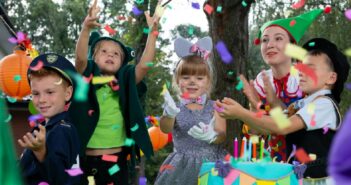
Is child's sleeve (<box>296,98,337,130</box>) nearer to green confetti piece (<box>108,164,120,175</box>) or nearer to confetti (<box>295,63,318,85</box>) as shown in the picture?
confetti (<box>295,63,318,85</box>)

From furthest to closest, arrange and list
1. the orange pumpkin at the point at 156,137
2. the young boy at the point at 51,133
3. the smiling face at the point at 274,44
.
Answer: the orange pumpkin at the point at 156,137, the smiling face at the point at 274,44, the young boy at the point at 51,133

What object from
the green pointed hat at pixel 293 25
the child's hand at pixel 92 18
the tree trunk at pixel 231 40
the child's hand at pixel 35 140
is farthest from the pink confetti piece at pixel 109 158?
the tree trunk at pixel 231 40

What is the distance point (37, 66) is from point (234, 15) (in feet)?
12.3

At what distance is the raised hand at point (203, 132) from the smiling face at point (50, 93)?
0.76 metres

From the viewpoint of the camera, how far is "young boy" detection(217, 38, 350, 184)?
322 centimetres

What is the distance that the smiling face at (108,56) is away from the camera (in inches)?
154

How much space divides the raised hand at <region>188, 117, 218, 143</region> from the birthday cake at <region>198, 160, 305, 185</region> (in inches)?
8.4

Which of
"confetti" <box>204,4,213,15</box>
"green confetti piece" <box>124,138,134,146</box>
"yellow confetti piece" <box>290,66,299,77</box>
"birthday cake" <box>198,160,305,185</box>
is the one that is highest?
"confetti" <box>204,4,213,15</box>

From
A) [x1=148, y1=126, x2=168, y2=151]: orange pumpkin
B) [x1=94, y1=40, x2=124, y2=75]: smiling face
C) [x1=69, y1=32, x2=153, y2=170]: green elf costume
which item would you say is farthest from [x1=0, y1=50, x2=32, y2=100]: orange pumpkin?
[x1=69, y1=32, x2=153, y2=170]: green elf costume

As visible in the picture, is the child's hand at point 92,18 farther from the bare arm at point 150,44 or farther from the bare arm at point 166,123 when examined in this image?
the bare arm at point 166,123

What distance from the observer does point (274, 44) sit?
3.97 meters

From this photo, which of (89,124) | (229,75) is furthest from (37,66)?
(229,75)

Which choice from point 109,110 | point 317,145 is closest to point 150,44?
point 109,110

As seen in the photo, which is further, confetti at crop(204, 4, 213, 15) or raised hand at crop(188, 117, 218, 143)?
confetti at crop(204, 4, 213, 15)
